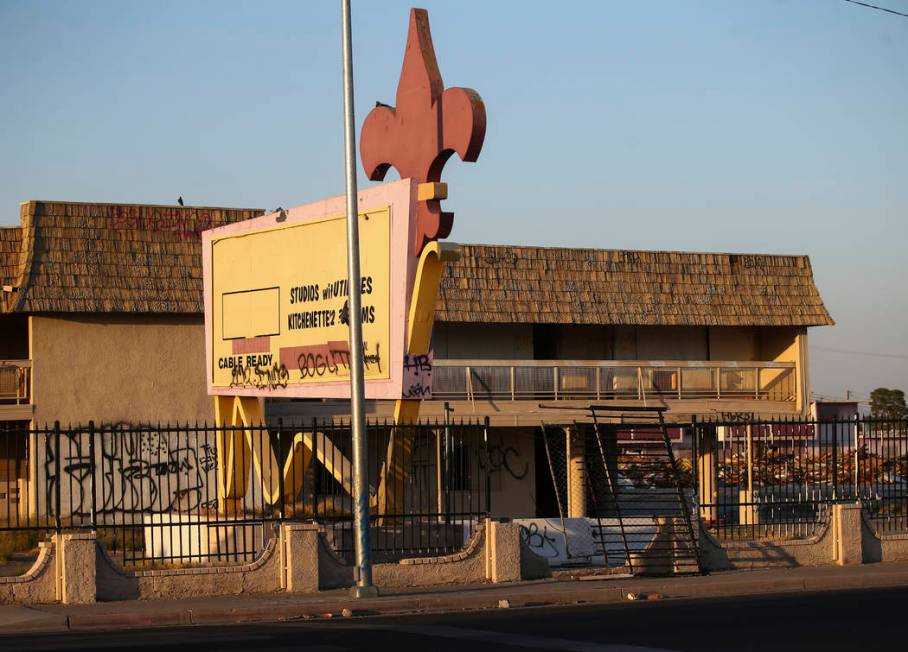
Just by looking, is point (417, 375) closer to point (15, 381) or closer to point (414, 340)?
point (414, 340)

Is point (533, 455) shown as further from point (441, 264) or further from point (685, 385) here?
point (441, 264)

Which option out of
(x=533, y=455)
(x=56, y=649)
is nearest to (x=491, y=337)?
(x=533, y=455)

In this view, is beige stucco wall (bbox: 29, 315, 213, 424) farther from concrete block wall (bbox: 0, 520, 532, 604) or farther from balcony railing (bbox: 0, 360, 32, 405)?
concrete block wall (bbox: 0, 520, 532, 604)

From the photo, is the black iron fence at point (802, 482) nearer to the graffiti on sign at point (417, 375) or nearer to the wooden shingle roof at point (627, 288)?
the wooden shingle roof at point (627, 288)

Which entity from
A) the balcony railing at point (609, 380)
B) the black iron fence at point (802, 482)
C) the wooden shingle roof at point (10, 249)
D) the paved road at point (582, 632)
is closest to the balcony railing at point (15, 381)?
the wooden shingle roof at point (10, 249)

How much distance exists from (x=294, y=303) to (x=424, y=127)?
4.29m

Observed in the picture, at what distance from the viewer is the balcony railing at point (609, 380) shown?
118ft

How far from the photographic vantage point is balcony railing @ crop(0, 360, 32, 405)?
33344 millimetres

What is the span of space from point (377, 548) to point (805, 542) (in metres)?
7.25

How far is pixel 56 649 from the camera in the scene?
13742 mm

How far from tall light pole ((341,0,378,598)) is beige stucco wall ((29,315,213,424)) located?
16.4 meters

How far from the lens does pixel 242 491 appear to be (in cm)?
2781

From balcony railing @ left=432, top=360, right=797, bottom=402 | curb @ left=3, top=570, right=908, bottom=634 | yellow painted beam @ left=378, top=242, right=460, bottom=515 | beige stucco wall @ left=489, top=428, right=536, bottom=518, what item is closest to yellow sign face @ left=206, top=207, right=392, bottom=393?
yellow painted beam @ left=378, top=242, right=460, bottom=515

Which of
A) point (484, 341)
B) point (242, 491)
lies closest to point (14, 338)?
point (242, 491)
